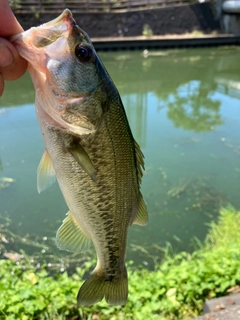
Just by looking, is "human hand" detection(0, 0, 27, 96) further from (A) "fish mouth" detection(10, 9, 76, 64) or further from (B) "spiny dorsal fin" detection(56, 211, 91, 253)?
(B) "spiny dorsal fin" detection(56, 211, 91, 253)

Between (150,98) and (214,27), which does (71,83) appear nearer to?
(150,98)

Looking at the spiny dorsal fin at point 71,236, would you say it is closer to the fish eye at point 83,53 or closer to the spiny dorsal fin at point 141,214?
the spiny dorsal fin at point 141,214

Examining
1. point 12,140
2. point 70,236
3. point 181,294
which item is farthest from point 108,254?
point 12,140

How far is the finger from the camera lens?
1303 mm

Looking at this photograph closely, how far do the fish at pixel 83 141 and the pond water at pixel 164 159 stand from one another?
9.15 feet

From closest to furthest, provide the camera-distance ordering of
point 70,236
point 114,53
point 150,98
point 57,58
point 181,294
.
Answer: point 57,58
point 70,236
point 181,294
point 150,98
point 114,53

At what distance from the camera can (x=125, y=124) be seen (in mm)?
1443

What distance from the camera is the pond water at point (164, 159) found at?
15.6ft

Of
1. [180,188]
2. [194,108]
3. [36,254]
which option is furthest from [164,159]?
[194,108]

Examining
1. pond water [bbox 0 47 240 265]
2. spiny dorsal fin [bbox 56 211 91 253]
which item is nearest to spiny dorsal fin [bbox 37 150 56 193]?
spiny dorsal fin [bbox 56 211 91 253]

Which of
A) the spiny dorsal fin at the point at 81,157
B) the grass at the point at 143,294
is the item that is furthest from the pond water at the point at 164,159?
the spiny dorsal fin at the point at 81,157

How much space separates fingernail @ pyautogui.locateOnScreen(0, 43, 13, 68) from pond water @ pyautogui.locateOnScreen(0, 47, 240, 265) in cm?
334

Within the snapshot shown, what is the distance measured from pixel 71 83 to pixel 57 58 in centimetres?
11

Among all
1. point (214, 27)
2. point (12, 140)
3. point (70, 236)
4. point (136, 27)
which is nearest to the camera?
point (70, 236)
